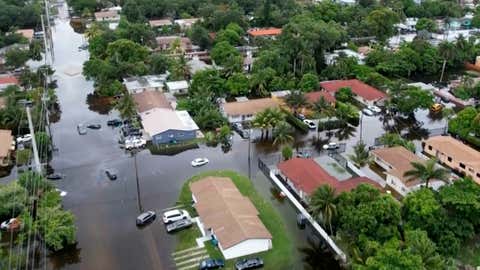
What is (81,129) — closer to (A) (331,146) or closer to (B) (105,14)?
(A) (331,146)

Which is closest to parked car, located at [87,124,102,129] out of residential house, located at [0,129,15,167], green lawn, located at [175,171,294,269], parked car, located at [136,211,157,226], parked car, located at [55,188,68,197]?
residential house, located at [0,129,15,167]

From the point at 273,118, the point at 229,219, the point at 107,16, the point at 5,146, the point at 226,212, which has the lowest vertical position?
the point at 229,219

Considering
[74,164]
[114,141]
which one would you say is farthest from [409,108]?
[74,164]

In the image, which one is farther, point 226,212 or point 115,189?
point 115,189

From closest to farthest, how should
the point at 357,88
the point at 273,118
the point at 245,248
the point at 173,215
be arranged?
the point at 245,248
the point at 173,215
the point at 273,118
the point at 357,88

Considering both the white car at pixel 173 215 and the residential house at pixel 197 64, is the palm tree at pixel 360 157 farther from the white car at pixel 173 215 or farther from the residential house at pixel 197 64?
the residential house at pixel 197 64

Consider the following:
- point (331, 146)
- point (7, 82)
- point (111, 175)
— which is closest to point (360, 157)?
point (331, 146)
